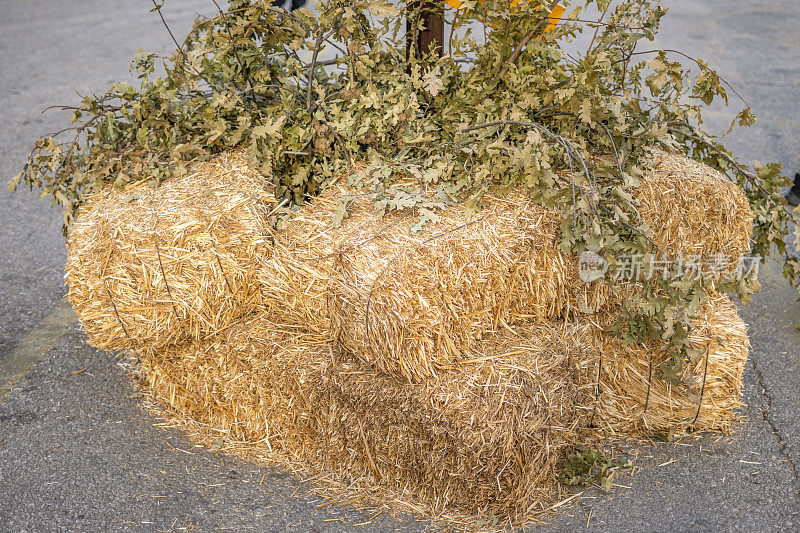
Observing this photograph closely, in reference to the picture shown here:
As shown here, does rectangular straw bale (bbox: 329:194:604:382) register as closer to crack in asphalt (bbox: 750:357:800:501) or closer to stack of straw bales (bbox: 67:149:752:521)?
stack of straw bales (bbox: 67:149:752:521)

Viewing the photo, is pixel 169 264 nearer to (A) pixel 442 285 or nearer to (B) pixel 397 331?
(B) pixel 397 331

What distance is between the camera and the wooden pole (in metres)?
3.06

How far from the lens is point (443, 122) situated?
3.00 m

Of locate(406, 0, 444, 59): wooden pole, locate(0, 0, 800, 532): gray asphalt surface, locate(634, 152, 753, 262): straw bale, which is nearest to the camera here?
locate(0, 0, 800, 532): gray asphalt surface

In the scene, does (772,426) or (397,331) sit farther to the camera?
(772,426)

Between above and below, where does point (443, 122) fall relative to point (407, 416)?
above

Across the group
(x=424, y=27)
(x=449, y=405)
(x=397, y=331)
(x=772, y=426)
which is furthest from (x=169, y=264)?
(x=772, y=426)

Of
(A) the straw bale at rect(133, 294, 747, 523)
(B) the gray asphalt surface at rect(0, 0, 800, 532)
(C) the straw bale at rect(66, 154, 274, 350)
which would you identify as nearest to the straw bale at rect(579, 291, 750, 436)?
(A) the straw bale at rect(133, 294, 747, 523)

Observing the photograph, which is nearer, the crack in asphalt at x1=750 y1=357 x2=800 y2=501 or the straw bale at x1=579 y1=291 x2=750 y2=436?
the crack in asphalt at x1=750 y1=357 x2=800 y2=501

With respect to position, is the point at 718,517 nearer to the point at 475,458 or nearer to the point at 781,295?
the point at 475,458

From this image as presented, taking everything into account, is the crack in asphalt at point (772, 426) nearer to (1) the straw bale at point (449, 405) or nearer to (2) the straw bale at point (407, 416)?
(1) the straw bale at point (449, 405)

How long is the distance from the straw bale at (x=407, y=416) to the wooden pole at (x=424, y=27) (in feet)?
4.80

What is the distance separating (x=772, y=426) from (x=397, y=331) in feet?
5.92

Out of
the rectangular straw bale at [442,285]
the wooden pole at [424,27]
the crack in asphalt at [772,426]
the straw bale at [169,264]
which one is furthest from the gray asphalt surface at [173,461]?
the wooden pole at [424,27]
